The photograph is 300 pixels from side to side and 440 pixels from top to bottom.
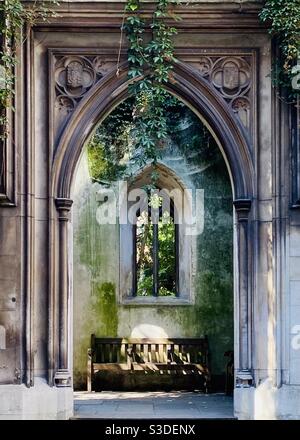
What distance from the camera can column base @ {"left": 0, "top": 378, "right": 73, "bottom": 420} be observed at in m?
8.07

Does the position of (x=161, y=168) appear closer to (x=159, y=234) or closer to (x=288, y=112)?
(x=159, y=234)

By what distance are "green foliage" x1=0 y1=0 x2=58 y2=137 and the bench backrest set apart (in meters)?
4.42

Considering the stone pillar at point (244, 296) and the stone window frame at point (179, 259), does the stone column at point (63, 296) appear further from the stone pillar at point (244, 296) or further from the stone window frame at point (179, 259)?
the stone window frame at point (179, 259)

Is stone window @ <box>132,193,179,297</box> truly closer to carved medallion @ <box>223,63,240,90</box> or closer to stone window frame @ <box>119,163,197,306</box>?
stone window frame @ <box>119,163,197,306</box>

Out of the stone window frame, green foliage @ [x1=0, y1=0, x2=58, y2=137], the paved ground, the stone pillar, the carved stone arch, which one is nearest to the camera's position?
green foliage @ [x1=0, y1=0, x2=58, y2=137]

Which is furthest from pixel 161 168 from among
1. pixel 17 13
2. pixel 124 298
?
pixel 17 13

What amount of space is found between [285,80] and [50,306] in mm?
3634

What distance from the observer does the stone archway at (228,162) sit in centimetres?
838

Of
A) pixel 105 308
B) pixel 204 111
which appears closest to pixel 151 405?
pixel 105 308

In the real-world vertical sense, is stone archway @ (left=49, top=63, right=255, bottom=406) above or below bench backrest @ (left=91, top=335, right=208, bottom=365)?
above

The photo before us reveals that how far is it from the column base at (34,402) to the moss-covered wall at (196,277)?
311 cm

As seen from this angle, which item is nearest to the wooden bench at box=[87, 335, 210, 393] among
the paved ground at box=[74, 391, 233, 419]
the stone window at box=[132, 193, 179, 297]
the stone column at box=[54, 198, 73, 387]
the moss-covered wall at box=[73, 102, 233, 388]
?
the moss-covered wall at box=[73, 102, 233, 388]

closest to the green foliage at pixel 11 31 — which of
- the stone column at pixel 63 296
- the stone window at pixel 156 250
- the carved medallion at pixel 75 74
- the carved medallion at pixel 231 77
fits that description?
the carved medallion at pixel 75 74

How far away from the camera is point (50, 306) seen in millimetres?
8305
